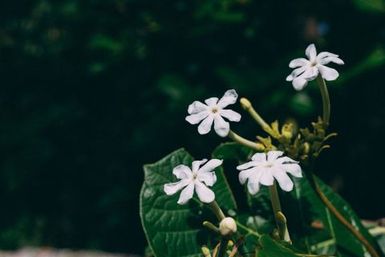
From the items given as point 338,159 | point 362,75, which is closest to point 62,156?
point 338,159

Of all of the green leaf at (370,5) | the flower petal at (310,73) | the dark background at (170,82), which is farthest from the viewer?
the dark background at (170,82)

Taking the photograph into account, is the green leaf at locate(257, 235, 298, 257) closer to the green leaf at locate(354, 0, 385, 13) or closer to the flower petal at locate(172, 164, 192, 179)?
the flower petal at locate(172, 164, 192, 179)

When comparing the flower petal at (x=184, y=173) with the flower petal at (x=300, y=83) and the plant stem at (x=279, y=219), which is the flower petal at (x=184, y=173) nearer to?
the plant stem at (x=279, y=219)

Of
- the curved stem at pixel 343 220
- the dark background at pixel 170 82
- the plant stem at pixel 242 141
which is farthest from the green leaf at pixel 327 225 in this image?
the dark background at pixel 170 82

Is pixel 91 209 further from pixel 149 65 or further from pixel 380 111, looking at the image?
pixel 380 111

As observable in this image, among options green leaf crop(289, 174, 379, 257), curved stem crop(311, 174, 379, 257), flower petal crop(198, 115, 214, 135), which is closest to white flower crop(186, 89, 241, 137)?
flower petal crop(198, 115, 214, 135)

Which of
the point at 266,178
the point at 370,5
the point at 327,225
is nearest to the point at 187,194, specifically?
the point at 266,178
